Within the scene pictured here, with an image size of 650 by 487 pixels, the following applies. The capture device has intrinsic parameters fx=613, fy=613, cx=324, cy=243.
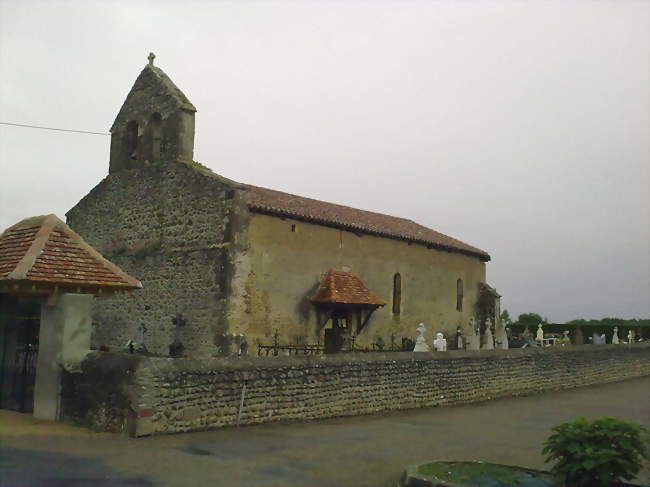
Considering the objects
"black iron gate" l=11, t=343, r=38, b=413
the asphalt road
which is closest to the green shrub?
the asphalt road

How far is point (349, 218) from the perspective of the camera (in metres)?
24.1

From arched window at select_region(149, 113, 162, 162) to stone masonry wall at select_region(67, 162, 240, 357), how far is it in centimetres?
43

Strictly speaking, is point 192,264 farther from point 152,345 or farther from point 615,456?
point 615,456

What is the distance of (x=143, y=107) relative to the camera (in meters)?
21.7

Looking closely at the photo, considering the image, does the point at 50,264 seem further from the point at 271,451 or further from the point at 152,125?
the point at 152,125

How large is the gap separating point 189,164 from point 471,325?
52.3 feet

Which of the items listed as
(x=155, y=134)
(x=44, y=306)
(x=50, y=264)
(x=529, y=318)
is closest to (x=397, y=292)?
(x=155, y=134)

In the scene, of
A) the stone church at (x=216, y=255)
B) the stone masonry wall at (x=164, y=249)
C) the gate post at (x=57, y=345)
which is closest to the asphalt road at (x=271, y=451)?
the gate post at (x=57, y=345)

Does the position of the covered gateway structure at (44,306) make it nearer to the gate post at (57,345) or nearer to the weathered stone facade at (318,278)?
the gate post at (57,345)

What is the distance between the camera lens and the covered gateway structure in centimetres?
1145

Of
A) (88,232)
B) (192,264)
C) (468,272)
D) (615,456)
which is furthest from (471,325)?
(615,456)

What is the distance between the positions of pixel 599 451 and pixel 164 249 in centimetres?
1649

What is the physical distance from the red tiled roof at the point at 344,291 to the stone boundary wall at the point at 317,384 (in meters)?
4.46

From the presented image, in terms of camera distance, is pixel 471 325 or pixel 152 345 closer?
pixel 152 345
